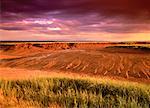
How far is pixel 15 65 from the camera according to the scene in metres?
16.0

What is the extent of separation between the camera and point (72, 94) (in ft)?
24.2

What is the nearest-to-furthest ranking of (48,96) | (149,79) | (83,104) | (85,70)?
1. (83,104)
2. (48,96)
3. (149,79)
4. (85,70)

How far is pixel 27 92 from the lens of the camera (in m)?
7.58

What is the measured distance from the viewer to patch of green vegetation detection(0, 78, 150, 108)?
22.3 ft

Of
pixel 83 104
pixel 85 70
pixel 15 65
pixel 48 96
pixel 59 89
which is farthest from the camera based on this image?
pixel 15 65

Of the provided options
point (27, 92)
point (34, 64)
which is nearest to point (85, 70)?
point (34, 64)

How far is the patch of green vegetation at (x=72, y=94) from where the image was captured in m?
6.80

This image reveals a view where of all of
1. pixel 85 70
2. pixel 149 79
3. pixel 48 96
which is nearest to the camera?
pixel 48 96

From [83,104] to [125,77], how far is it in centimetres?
570

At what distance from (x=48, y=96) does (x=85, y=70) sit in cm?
664

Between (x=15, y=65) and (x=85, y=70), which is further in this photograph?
(x=15, y=65)

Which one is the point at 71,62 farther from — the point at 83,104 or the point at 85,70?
the point at 83,104

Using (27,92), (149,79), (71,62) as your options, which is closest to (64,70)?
(71,62)

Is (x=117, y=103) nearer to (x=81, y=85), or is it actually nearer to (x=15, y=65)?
(x=81, y=85)
